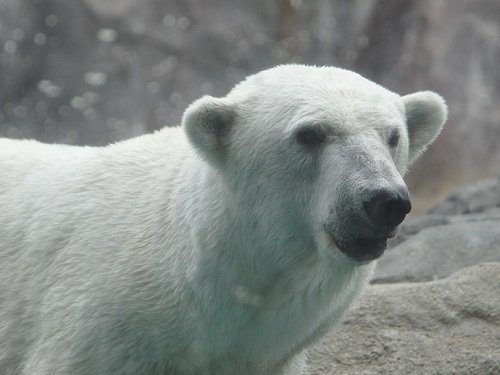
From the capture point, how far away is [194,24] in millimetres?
9125

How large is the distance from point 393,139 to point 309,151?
0.86 ft

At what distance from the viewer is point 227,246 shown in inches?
104

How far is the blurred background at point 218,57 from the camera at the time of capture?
877 centimetres

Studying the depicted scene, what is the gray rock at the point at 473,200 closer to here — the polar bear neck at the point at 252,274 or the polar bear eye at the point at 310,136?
the polar bear neck at the point at 252,274

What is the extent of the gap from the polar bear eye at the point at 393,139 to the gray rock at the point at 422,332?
1.26 metres

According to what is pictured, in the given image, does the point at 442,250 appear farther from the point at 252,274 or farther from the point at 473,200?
the point at 252,274

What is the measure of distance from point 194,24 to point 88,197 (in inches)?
253

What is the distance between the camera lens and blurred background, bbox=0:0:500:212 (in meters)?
8.77

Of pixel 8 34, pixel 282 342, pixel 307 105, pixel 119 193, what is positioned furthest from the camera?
pixel 8 34

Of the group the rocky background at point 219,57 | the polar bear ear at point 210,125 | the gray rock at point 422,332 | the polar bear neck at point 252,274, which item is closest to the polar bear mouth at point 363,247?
the polar bear neck at point 252,274

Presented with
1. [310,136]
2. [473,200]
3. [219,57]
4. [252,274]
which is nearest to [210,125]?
[310,136]

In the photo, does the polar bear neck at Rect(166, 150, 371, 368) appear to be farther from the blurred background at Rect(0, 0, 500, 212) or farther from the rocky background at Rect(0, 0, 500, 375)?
the blurred background at Rect(0, 0, 500, 212)

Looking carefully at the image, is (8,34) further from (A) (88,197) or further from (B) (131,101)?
(A) (88,197)

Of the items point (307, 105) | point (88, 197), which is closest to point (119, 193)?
point (88, 197)
